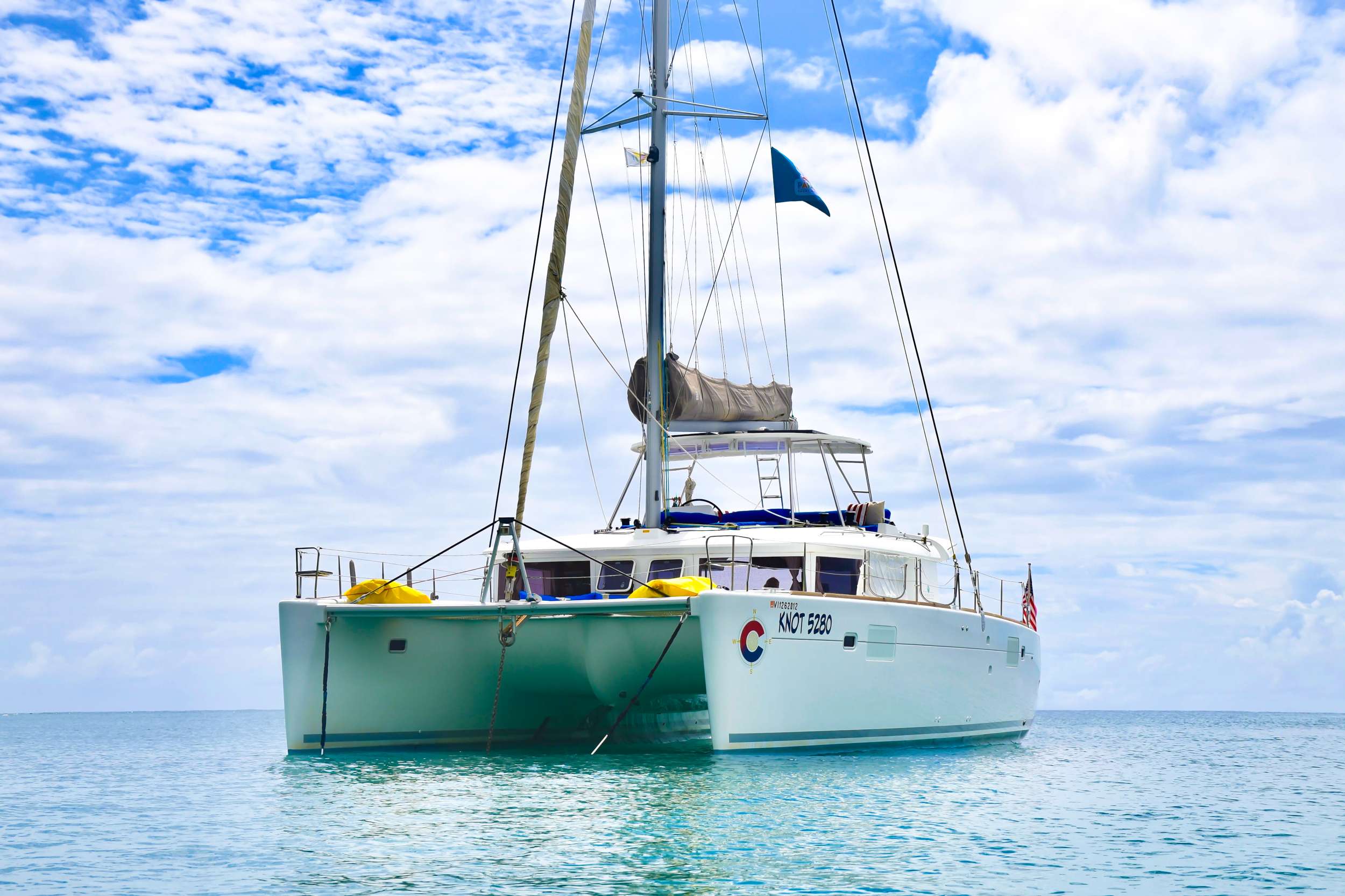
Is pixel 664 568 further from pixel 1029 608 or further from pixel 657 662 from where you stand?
pixel 1029 608

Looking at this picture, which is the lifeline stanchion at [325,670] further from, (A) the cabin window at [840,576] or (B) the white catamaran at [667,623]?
(A) the cabin window at [840,576]

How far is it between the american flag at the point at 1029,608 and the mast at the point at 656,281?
6.07 meters

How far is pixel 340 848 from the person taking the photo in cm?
828

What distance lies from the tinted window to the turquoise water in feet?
6.66

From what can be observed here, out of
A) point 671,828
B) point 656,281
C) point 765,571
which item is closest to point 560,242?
point 656,281

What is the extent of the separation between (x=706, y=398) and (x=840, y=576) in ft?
10.1

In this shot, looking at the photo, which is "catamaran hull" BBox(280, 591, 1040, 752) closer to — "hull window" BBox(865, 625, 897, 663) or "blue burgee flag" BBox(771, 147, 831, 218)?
"hull window" BBox(865, 625, 897, 663)

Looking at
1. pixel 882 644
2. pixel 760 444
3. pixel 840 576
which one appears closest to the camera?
pixel 882 644

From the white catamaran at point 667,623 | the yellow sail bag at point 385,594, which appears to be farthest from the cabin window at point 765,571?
the yellow sail bag at point 385,594

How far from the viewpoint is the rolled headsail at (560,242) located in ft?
45.1

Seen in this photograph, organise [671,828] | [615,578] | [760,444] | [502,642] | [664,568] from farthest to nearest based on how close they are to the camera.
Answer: [760,444] → [615,578] → [664,568] → [502,642] → [671,828]

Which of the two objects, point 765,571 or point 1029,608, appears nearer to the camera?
point 765,571

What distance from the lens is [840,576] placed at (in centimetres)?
1425

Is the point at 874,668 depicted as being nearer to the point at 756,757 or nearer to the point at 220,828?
the point at 756,757
